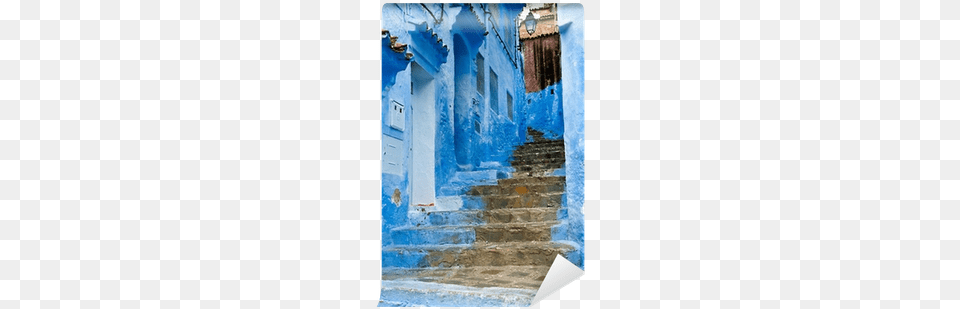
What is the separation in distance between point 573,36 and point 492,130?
1601 millimetres

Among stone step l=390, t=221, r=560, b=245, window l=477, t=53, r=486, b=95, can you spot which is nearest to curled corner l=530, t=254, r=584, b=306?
stone step l=390, t=221, r=560, b=245

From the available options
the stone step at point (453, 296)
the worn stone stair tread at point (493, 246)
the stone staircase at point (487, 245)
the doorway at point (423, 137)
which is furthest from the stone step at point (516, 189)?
the stone step at point (453, 296)

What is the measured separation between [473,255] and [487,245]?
14 cm

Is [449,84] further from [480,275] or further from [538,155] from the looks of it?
[480,275]

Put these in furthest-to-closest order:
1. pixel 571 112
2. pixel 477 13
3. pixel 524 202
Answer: pixel 477 13
pixel 524 202
pixel 571 112

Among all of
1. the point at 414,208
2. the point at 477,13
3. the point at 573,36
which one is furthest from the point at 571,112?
the point at 477,13

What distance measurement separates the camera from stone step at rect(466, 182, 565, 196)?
3.86 m

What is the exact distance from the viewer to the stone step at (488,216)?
140 inches

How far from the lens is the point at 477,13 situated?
409 cm

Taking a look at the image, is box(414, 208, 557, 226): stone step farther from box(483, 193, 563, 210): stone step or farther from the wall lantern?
the wall lantern

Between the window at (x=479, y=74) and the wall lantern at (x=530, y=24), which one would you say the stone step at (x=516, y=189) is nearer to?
the window at (x=479, y=74)

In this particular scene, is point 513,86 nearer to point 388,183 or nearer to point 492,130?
point 492,130

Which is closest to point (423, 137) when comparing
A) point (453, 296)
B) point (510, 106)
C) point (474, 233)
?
point (474, 233)

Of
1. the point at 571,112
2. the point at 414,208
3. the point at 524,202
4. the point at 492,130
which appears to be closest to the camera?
the point at 571,112
